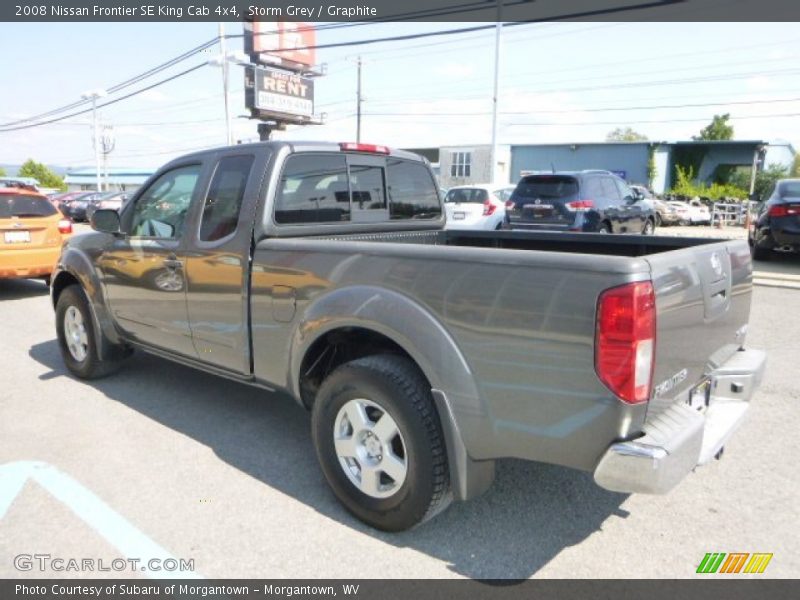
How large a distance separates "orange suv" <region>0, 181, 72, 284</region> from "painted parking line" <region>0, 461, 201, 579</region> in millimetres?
5991

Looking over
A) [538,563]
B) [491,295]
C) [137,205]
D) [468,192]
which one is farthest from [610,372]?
[468,192]

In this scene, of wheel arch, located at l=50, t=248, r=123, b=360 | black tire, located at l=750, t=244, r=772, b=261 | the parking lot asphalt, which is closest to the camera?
the parking lot asphalt

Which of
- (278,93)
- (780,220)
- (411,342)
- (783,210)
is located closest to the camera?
(411,342)

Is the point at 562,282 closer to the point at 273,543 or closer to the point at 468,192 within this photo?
the point at 273,543

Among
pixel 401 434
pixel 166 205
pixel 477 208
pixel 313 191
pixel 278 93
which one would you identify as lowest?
pixel 401 434

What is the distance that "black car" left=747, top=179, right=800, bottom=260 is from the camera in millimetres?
10531

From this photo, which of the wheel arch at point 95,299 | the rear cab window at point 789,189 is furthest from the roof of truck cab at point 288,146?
the rear cab window at point 789,189

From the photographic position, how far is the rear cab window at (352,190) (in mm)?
3682

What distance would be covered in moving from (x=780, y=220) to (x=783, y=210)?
0.21m

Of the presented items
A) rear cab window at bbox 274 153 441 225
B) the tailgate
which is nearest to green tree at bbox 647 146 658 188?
rear cab window at bbox 274 153 441 225

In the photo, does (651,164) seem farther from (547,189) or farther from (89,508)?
(89,508)

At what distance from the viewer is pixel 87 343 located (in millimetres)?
5031

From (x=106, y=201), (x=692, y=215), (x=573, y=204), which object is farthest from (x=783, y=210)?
(x=106, y=201)

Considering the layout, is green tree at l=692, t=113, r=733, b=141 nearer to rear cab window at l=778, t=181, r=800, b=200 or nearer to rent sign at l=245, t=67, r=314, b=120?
rent sign at l=245, t=67, r=314, b=120
